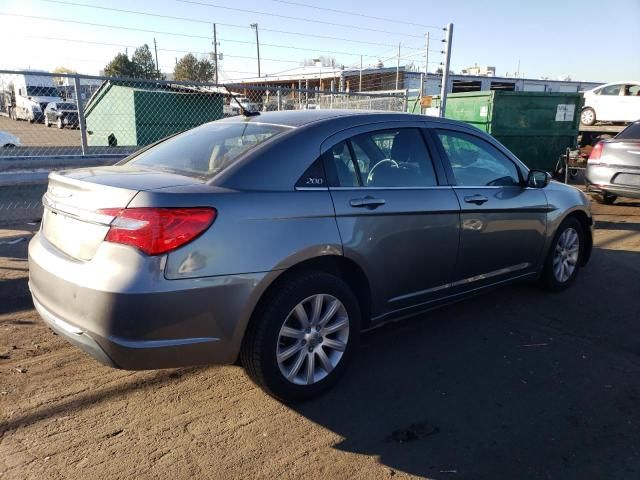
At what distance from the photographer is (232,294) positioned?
2646mm

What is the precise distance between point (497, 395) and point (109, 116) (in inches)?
440

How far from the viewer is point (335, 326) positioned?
10.4 ft

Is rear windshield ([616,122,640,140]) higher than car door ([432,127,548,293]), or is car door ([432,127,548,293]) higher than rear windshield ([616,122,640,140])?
rear windshield ([616,122,640,140])

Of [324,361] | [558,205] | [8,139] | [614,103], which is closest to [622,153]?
[558,205]

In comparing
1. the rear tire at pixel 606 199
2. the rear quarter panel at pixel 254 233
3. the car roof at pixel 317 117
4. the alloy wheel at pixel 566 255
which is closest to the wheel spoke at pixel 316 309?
the rear quarter panel at pixel 254 233

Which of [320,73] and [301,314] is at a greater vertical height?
[320,73]

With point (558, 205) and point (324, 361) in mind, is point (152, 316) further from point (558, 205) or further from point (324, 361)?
point (558, 205)

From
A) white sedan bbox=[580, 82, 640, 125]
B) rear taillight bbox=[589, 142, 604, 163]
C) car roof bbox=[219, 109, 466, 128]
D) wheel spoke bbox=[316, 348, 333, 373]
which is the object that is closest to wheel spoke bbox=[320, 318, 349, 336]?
wheel spoke bbox=[316, 348, 333, 373]

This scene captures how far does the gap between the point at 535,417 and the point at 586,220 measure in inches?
117

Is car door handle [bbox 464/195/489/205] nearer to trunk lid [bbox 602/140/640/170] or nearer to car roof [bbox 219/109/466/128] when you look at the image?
car roof [bbox 219/109/466/128]

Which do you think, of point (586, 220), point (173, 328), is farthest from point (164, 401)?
point (586, 220)

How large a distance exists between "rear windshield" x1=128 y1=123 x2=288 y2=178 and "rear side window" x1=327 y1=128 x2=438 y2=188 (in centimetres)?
44

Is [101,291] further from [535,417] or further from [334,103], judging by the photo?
[334,103]

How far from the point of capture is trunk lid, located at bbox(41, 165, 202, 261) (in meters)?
2.61
